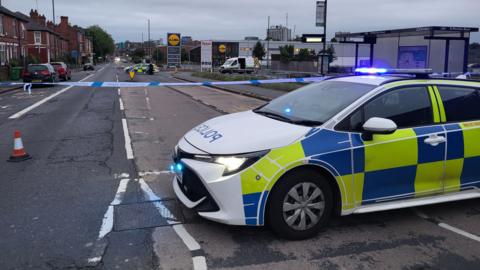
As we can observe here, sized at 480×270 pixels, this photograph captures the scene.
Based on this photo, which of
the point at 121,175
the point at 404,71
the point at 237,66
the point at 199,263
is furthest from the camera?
the point at 237,66

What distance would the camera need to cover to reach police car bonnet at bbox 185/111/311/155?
4180mm

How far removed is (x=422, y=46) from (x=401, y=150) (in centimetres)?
2036

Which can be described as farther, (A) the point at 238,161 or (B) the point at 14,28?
(B) the point at 14,28

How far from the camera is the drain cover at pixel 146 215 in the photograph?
15.3 ft

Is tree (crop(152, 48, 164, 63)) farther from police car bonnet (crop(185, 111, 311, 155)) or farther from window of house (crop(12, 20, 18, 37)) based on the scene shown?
police car bonnet (crop(185, 111, 311, 155))

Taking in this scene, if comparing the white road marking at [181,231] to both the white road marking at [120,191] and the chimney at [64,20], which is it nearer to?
the white road marking at [120,191]

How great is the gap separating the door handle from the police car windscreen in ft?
2.55

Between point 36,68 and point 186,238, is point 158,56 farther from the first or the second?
point 186,238

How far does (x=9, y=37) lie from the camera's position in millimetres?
46094

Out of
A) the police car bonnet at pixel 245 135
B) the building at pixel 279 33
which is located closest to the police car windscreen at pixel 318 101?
the police car bonnet at pixel 245 135

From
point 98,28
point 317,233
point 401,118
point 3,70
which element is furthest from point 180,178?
point 98,28

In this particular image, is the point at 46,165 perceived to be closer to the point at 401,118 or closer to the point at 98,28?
the point at 401,118

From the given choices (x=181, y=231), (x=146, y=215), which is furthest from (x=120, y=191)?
(x=181, y=231)

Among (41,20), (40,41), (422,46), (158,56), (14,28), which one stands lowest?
(422,46)
